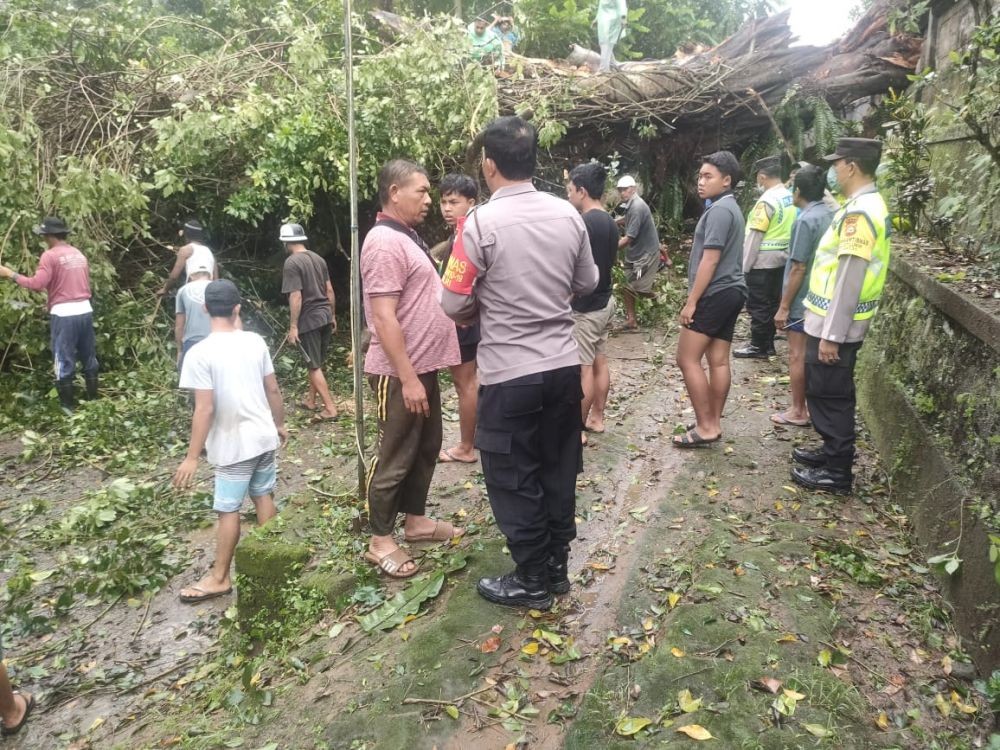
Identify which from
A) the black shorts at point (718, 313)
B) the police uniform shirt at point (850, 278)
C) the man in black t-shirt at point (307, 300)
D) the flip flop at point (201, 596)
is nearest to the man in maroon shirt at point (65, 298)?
the man in black t-shirt at point (307, 300)

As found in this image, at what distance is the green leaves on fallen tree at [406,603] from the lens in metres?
3.00

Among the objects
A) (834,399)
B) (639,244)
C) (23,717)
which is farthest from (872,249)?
(23,717)

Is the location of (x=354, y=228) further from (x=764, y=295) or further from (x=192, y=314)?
(x=764, y=295)

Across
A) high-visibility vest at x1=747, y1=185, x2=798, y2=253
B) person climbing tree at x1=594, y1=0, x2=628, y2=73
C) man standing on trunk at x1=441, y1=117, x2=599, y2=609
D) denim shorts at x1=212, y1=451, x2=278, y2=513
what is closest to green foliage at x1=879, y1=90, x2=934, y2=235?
high-visibility vest at x1=747, y1=185, x2=798, y2=253

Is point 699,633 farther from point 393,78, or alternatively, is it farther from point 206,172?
point 206,172

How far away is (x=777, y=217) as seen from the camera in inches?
247

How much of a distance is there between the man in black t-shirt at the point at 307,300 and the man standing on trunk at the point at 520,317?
172 inches

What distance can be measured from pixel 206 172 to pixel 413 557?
22.8ft

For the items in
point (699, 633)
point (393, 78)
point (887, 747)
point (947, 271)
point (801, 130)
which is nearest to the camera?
point (887, 747)

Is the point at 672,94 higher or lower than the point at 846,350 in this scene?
higher

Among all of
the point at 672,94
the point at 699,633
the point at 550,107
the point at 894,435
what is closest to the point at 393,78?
the point at 550,107

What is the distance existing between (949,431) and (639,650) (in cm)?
205

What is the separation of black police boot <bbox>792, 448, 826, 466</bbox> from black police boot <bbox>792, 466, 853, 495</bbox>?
0.15 ft

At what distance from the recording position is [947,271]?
3922 mm
